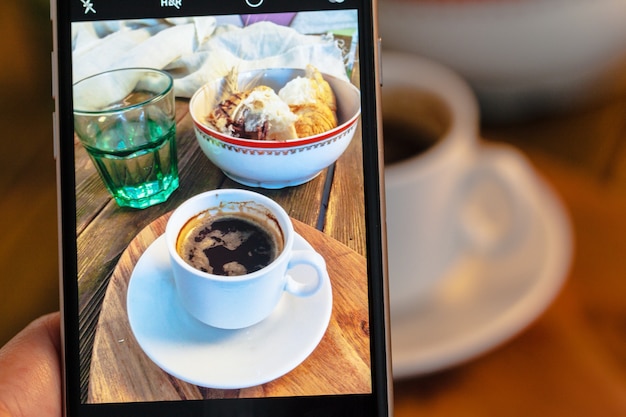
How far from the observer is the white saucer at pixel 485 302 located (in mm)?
333

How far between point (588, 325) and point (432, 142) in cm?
16

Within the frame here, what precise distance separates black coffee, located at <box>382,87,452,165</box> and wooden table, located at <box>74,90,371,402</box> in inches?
5.7

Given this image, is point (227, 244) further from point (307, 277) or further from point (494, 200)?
point (494, 200)

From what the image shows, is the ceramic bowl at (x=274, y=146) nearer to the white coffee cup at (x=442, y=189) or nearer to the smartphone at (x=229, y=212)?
the smartphone at (x=229, y=212)

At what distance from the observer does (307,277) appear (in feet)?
0.87

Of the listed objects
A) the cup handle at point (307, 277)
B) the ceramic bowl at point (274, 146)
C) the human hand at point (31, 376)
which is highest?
the ceramic bowl at point (274, 146)

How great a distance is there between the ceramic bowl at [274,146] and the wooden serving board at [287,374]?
3cm

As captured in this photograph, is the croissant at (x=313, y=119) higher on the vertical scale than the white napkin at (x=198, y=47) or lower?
lower

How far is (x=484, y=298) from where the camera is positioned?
369mm

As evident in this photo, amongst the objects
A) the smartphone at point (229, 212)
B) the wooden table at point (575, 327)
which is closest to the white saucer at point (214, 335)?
the smartphone at point (229, 212)

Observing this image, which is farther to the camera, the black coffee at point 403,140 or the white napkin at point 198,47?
the black coffee at point 403,140

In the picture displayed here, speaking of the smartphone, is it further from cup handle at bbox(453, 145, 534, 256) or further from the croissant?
cup handle at bbox(453, 145, 534, 256)

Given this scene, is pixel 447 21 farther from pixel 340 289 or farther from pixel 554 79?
pixel 340 289

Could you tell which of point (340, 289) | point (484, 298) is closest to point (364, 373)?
point (340, 289)
